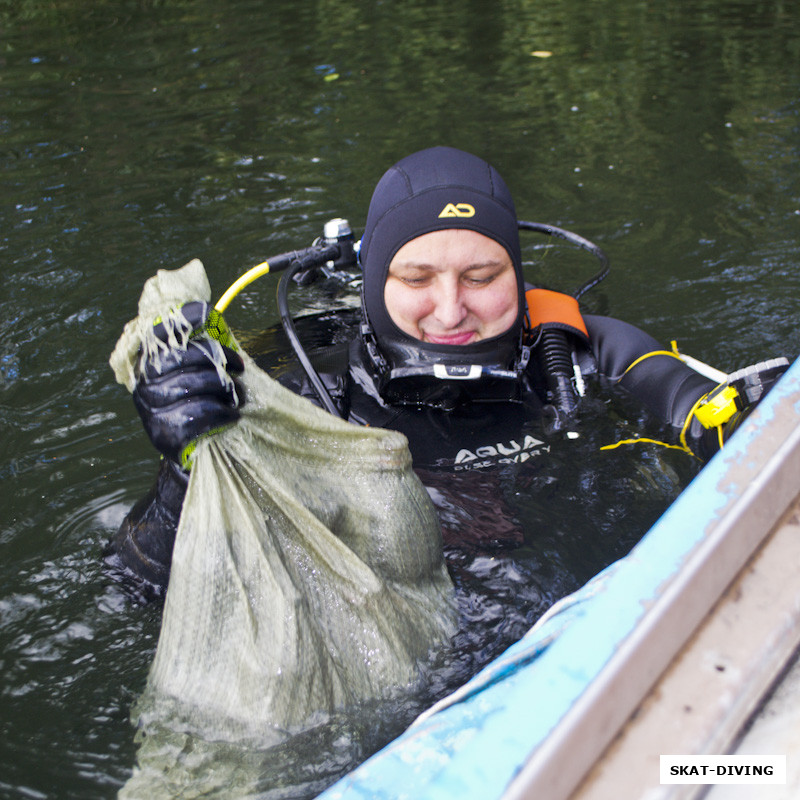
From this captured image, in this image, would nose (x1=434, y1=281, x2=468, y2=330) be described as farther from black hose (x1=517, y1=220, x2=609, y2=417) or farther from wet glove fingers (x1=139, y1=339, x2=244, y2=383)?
wet glove fingers (x1=139, y1=339, x2=244, y2=383)

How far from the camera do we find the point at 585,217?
4770 mm

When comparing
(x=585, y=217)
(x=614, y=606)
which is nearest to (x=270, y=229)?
(x=585, y=217)

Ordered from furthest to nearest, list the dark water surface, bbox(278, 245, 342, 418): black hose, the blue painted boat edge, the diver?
the diver < bbox(278, 245, 342, 418): black hose < the dark water surface < the blue painted boat edge

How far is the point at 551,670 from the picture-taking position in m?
0.96

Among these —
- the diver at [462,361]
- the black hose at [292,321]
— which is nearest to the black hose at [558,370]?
the diver at [462,361]

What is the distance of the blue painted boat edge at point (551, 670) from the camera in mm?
894

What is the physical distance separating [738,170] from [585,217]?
1180 mm

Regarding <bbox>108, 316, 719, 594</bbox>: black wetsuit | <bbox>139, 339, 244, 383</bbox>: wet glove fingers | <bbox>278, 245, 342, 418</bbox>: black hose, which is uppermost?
<bbox>139, 339, 244, 383</bbox>: wet glove fingers

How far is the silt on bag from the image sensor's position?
5.04ft

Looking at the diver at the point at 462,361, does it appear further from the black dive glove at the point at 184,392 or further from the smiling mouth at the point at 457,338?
the black dive glove at the point at 184,392

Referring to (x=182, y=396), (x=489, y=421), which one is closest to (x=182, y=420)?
(x=182, y=396)

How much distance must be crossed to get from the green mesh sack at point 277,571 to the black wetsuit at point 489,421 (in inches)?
23.1

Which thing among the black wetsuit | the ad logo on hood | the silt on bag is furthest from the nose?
the silt on bag

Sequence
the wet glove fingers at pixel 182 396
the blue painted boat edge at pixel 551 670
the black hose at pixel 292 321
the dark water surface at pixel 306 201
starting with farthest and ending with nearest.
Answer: the black hose at pixel 292 321 < the dark water surface at pixel 306 201 < the wet glove fingers at pixel 182 396 < the blue painted boat edge at pixel 551 670
